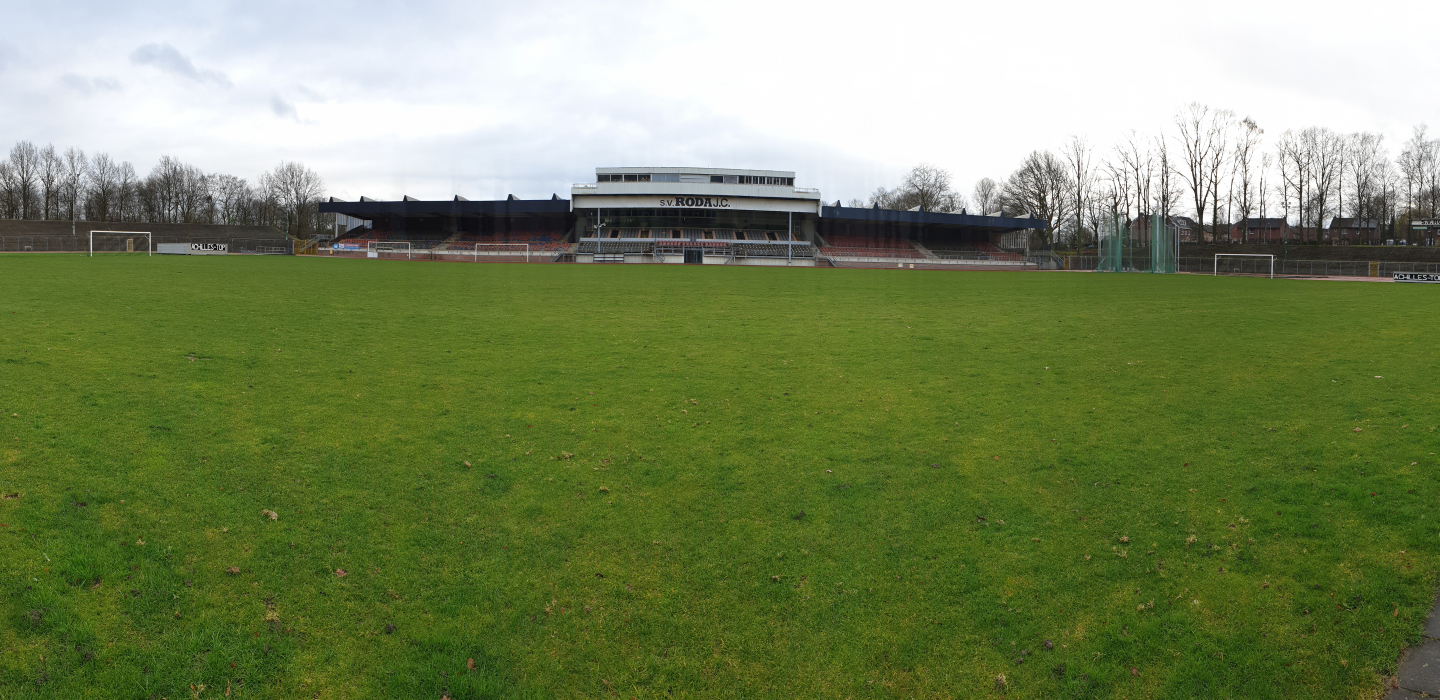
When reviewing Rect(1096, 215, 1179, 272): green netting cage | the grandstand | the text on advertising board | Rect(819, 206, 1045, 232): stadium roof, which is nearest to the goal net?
the grandstand

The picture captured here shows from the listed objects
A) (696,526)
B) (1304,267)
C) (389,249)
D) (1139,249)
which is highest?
(389,249)

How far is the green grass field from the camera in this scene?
436 cm

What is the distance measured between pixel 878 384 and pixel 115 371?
9.05 m

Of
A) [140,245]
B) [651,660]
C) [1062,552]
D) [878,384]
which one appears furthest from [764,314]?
[140,245]

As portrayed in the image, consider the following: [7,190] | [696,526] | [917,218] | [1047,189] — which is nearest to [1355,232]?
[1047,189]

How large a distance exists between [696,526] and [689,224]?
258 ft

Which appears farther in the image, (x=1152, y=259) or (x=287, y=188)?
(x=287, y=188)

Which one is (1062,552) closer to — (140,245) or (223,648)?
(223,648)

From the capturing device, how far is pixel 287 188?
10150 cm

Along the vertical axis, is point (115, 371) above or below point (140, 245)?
below

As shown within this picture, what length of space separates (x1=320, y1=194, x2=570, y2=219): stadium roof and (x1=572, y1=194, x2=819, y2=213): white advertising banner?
2827mm

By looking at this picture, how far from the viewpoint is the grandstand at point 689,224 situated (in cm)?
7638

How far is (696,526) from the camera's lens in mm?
5875

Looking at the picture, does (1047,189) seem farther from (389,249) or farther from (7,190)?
(7,190)
